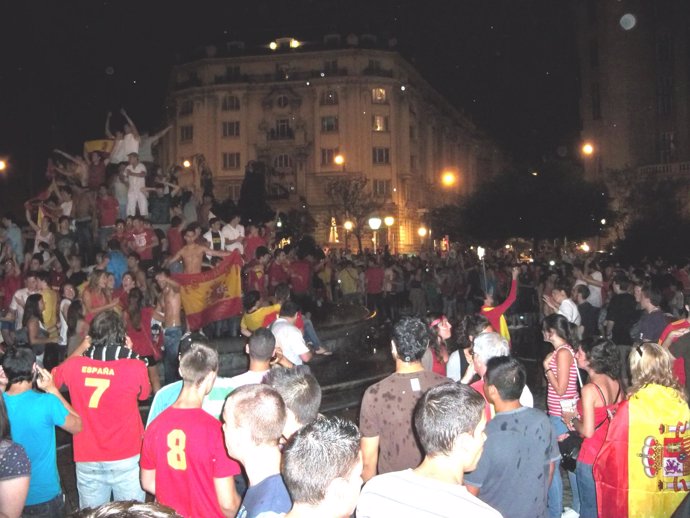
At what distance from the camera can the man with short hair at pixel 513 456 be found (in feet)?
14.2

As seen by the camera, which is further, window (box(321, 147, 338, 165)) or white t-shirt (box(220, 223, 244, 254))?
window (box(321, 147, 338, 165))

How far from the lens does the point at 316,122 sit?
6650 cm

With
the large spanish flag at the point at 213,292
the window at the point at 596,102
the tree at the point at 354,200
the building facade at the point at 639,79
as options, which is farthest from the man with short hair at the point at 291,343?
the window at the point at 596,102

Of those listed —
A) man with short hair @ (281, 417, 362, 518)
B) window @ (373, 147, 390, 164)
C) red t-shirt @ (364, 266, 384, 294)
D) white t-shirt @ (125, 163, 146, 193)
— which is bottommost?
man with short hair @ (281, 417, 362, 518)

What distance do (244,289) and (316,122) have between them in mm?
53576

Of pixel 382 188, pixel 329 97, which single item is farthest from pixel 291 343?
pixel 329 97

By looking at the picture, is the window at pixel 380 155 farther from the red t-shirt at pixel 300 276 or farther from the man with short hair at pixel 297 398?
the man with short hair at pixel 297 398

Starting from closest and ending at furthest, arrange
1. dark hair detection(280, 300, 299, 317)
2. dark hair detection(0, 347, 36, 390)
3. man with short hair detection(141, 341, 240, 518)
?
1. man with short hair detection(141, 341, 240, 518)
2. dark hair detection(0, 347, 36, 390)
3. dark hair detection(280, 300, 299, 317)

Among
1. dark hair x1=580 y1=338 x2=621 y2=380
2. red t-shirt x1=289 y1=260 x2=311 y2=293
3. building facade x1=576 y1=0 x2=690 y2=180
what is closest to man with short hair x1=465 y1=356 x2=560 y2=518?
dark hair x1=580 y1=338 x2=621 y2=380

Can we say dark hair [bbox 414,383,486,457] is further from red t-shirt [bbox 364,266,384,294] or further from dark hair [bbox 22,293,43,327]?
red t-shirt [bbox 364,266,384,294]

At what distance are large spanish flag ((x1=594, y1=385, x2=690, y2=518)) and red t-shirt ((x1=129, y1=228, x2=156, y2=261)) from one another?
11420 mm

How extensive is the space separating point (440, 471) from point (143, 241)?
12.3 m

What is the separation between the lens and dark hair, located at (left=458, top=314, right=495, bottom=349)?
684 cm

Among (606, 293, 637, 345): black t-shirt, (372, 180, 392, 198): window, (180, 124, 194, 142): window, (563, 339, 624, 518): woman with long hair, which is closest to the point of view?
(563, 339, 624, 518): woman with long hair
